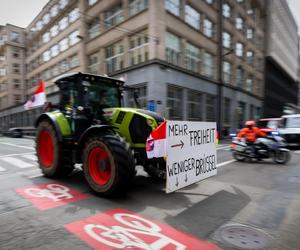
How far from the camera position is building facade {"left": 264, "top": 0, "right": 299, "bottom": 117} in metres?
43.2

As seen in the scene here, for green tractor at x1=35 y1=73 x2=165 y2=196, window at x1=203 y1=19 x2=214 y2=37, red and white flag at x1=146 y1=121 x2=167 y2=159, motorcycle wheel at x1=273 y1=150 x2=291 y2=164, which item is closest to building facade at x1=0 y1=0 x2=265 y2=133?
window at x1=203 y1=19 x2=214 y2=37

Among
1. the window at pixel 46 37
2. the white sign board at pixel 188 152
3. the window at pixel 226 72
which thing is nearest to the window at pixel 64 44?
the window at pixel 46 37

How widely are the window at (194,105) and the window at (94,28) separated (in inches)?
469

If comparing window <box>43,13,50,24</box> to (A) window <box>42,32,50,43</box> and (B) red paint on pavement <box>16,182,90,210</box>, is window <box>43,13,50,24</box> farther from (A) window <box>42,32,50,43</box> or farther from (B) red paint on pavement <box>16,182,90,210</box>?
(B) red paint on pavement <box>16,182,90,210</box>

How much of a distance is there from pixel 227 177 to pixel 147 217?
3.72 m

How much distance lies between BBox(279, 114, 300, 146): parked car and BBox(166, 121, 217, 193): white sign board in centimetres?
1103

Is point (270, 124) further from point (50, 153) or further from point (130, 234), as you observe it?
point (130, 234)

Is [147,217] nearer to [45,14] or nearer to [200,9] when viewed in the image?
[200,9]

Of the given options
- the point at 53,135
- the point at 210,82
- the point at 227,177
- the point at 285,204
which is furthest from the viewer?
the point at 210,82

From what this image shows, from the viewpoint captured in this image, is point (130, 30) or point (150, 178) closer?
point (150, 178)

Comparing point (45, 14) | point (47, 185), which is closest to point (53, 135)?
point (47, 185)

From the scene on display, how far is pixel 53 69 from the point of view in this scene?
37.6m

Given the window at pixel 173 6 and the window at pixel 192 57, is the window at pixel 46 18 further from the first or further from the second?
the window at pixel 192 57

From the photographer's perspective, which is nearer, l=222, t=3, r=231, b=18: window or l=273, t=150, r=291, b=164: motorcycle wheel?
l=273, t=150, r=291, b=164: motorcycle wheel
